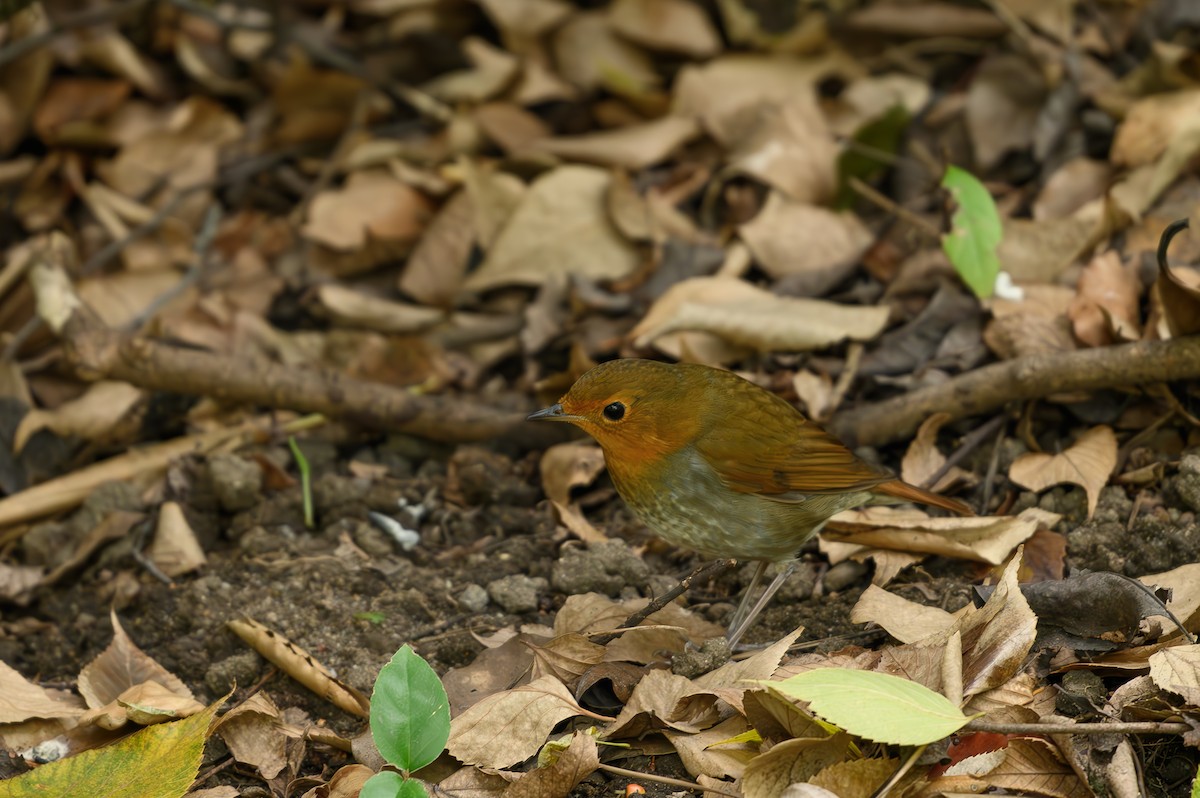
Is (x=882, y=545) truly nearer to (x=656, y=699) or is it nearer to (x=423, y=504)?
(x=656, y=699)

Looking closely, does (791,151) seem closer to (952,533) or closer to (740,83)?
(740,83)

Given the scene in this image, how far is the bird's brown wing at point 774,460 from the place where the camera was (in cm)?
392

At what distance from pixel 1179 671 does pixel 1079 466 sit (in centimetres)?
116

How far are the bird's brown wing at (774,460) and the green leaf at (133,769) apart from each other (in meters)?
1.61

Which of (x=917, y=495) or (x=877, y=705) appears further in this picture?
(x=917, y=495)

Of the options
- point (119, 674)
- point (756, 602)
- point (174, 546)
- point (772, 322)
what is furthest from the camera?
point (772, 322)

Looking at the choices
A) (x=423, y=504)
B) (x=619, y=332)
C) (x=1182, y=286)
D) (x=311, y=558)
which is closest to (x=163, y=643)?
(x=311, y=558)

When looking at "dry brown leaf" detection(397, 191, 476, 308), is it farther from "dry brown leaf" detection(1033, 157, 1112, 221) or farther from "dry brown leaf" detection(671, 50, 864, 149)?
"dry brown leaf" detection(1033, 157, 1112, 221)

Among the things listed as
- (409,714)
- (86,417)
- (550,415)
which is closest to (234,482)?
(86,417)

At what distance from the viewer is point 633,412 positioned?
3.95 meters

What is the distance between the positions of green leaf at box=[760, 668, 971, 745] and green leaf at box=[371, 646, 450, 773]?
0.75 metres

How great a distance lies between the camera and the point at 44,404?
209 inches

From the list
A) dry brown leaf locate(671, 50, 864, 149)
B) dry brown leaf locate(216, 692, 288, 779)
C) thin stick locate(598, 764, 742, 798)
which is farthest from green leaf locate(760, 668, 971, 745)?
dry brown leaf locate(671, 50, 864, 149)

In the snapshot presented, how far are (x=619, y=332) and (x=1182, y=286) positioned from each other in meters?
2.07
